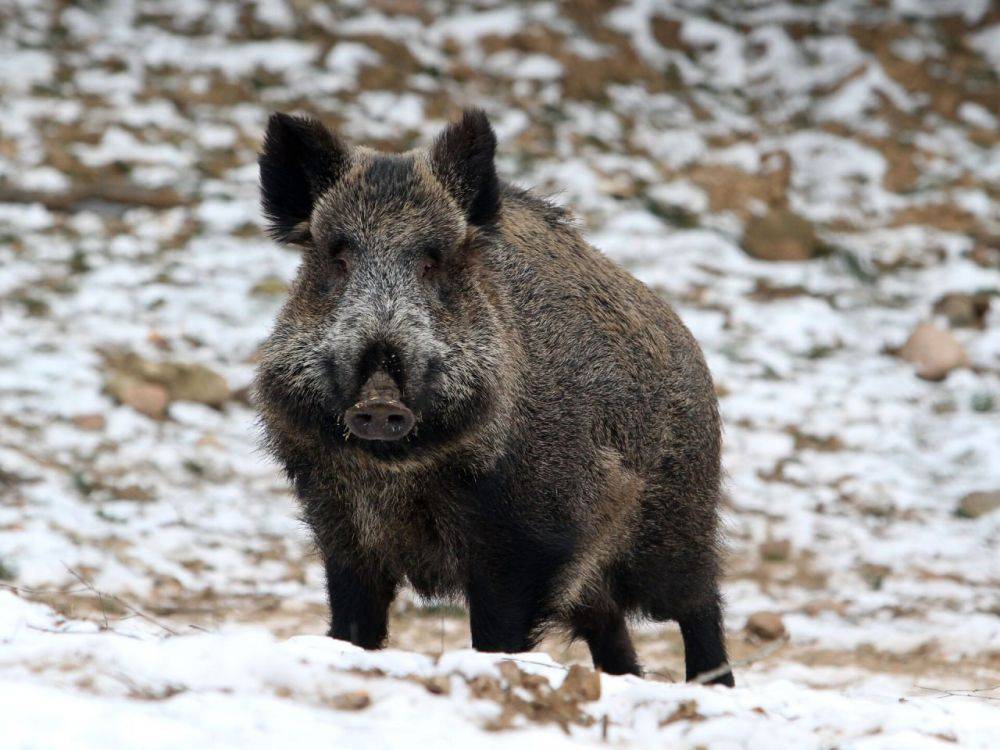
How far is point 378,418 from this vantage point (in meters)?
3.29

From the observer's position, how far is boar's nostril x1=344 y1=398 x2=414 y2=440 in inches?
129

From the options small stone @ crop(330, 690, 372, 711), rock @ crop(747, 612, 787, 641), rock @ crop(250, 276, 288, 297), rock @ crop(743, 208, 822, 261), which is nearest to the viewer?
small stone @ crop(330, 690, 372, 711)

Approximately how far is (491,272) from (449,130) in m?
0.48

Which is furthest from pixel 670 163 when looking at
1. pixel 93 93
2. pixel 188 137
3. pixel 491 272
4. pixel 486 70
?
pixel 491 272

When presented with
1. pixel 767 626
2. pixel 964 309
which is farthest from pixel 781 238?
pixel 767 626

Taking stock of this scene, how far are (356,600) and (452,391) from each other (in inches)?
32.5

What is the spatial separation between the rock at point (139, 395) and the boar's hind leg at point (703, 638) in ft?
12.4

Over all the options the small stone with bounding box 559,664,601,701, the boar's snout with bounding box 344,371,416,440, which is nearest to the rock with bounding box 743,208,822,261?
the boar's snout with bounding box 344,371,416,440

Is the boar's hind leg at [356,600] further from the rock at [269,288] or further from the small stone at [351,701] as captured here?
the rock at [269,288]

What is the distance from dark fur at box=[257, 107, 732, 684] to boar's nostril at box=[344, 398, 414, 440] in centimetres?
16

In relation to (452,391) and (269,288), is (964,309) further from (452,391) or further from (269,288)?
(452,391)

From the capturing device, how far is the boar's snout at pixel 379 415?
3.29 meters

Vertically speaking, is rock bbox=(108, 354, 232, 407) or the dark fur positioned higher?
the dark fur

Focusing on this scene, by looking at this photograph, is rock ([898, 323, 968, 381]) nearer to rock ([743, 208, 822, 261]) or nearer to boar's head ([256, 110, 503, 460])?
rock ([743, 208, 822, 261])
